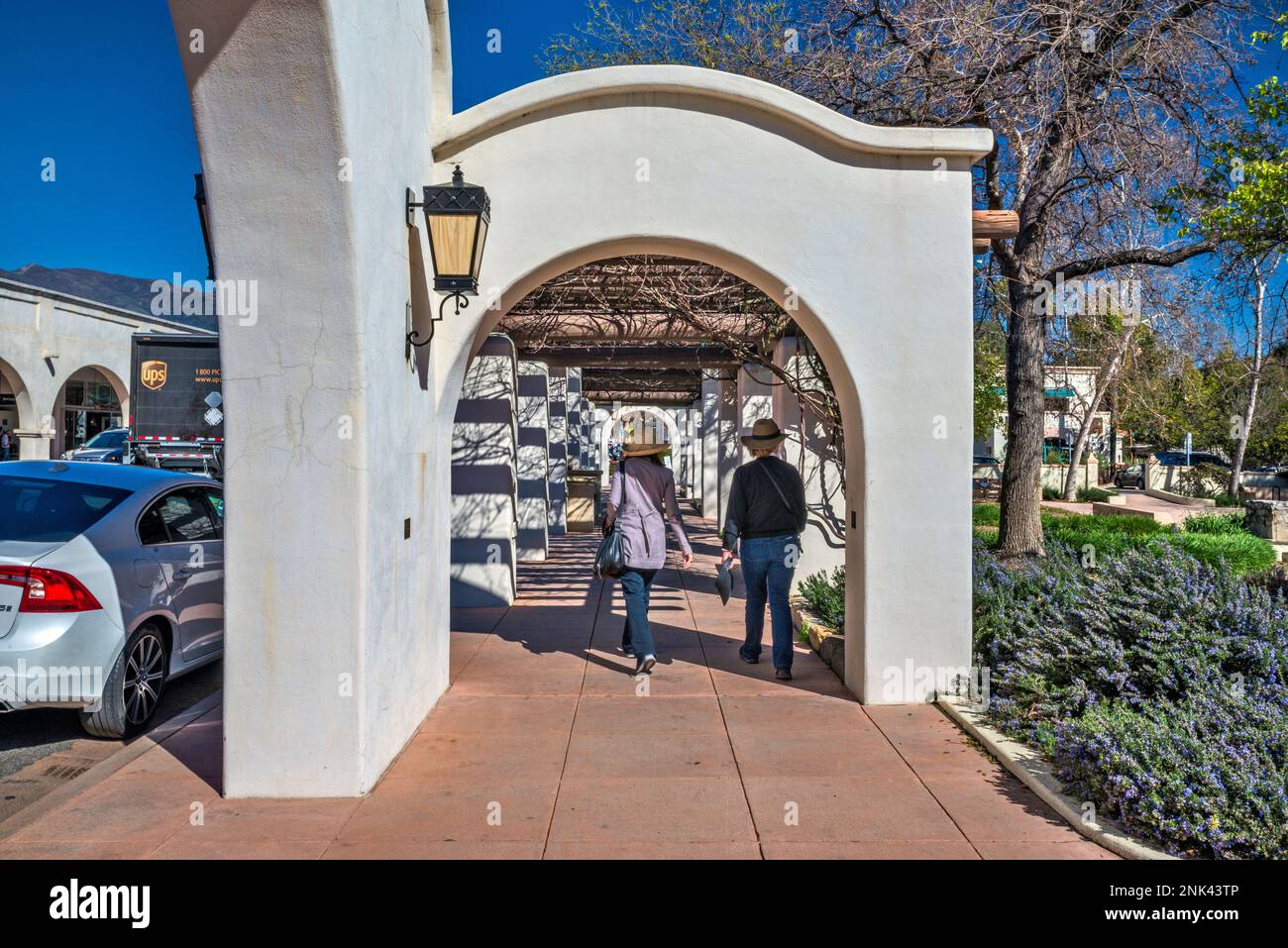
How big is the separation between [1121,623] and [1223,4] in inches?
285

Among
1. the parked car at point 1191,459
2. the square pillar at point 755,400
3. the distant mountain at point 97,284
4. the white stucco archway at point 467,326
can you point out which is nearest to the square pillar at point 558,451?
the square pillar at point 755,400

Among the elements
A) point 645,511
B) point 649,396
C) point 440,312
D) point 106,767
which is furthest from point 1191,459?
point 106,767

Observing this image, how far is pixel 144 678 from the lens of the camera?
18.2 ft

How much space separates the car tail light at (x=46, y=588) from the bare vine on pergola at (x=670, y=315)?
5.08 metres

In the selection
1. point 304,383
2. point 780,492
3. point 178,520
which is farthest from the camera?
point 780,492

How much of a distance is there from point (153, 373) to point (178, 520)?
11538mm

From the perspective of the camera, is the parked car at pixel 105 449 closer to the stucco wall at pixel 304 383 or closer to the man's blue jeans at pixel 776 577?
→ the man's blue jeans at pixel 776 577

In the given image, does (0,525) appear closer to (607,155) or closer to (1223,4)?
(607,155)

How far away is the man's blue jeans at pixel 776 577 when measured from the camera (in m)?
6.62

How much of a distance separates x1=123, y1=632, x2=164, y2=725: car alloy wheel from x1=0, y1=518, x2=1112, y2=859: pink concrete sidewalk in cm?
36

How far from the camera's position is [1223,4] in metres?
9.08

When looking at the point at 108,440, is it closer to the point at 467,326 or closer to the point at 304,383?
the point at 467,326

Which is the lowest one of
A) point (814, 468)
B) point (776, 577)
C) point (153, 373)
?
point (776, 577)

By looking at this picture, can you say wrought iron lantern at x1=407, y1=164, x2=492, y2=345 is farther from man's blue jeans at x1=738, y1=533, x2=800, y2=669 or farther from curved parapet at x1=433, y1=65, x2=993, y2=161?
man's blue jeans at x1=738, y1=533, x2=800, y2=669
